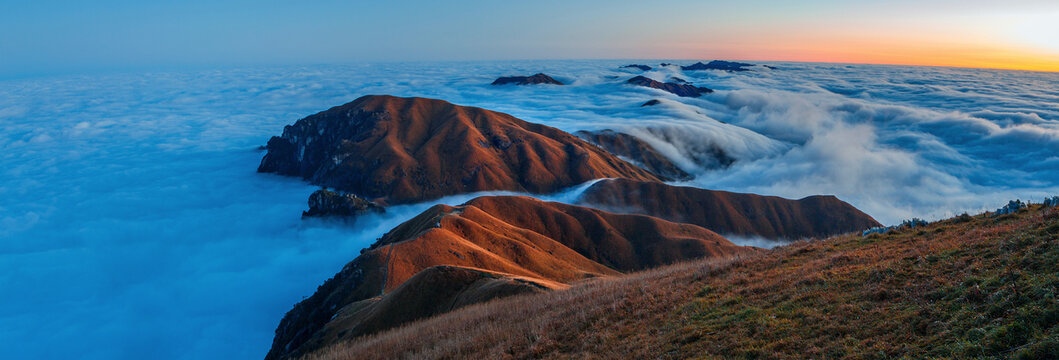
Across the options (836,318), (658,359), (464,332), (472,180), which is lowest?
(472,180)

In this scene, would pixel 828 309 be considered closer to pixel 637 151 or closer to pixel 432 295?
pixel 432 295

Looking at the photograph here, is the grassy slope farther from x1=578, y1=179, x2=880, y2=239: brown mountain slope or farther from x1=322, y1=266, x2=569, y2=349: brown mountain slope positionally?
x1=578, y1=179, x2=880, y2=239: brown mountain slope

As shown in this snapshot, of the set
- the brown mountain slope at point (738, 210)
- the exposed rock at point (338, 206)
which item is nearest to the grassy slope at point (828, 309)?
the brown mountain slope at point (738, 210)

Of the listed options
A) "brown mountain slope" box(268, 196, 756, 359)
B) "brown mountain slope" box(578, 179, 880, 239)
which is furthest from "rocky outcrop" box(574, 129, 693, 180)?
"brown mountain slope" box(268, 196, 756, 359)

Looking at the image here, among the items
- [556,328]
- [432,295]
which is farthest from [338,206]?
[556,328]

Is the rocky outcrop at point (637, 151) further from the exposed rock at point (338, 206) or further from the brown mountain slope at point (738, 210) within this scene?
the exposed rock at point (338, 206)

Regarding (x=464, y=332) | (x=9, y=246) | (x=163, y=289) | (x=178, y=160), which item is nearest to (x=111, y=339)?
(x=163, y=289)

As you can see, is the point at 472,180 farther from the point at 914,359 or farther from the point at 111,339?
the point at 914,359
